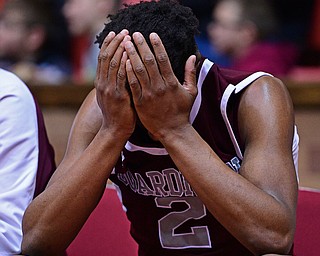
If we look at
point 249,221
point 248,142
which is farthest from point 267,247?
point 248,142

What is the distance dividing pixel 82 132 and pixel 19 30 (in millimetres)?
2547

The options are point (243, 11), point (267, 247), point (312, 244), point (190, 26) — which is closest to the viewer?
point (267, 247)

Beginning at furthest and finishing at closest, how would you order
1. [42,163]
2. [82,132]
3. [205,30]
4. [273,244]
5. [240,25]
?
[205,30], [240,25], [42,163], [82,132], [273,244]

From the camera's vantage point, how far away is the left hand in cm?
209

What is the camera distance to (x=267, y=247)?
2.06 meters

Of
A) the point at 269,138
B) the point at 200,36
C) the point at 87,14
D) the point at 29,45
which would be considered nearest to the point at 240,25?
the point at 200,36

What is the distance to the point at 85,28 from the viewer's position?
4.90 m

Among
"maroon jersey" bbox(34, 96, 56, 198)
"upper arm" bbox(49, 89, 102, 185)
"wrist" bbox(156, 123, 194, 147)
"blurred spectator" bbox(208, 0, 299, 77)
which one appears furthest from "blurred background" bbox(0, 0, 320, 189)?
"wrist" bbox(156, 123, 194, 147)

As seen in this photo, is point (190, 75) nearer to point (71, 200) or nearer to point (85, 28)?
point (71, 200)

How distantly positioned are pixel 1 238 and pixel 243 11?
2395 millimetres

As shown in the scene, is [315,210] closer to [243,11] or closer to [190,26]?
[190,26]

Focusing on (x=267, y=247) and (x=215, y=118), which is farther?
(x=215, y=118)

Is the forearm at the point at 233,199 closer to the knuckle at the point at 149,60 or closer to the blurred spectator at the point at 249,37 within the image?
the knuckle at the point at 149,60

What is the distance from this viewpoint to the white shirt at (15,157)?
2.39 m
